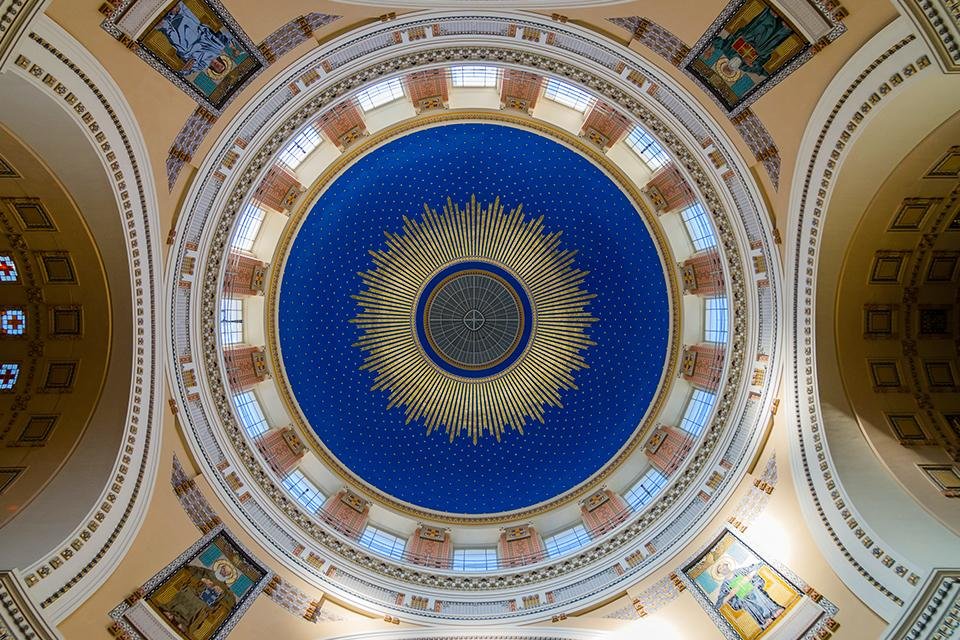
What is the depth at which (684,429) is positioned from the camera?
2059 cm

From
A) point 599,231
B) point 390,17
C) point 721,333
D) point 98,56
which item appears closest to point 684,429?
point 721,333

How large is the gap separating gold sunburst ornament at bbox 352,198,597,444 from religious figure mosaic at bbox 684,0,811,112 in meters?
9.42

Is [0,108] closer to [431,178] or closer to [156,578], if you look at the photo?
[156,578]

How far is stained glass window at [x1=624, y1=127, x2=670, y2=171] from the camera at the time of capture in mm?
18844

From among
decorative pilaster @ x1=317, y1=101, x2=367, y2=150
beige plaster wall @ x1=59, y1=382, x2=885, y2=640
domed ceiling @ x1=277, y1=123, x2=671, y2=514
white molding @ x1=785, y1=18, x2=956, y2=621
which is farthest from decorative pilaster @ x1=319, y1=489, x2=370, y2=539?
white molding @ x1=785, y1=18, x2=956, y2=621

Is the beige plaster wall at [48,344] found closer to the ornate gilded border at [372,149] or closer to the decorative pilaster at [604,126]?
the ornate gilded border at [372,149]

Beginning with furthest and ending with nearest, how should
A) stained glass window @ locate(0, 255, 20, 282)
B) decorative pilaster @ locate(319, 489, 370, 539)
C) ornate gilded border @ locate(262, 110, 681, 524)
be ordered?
1. ornate gilded border @ locate(262, 110, 681, 524)
2. decorative pilaster @ locate(319, 489, 370, 539)
3. stained glass window @ locate(0, 255, 20, 282)

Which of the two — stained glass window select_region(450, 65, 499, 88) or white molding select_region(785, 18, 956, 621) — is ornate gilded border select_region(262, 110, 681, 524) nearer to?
stained glass window select_region(450, 65, 499, 88)

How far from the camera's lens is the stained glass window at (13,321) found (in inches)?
584

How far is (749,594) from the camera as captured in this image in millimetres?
15102

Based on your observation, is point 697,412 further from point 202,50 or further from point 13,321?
point 13,321

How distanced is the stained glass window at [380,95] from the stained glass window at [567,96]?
16.5 feet

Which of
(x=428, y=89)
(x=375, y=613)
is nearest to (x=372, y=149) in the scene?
(x=428, y=89)

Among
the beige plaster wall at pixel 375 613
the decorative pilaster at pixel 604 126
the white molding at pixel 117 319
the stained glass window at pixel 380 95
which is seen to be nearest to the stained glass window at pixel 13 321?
the white molding at pixel 117 319
